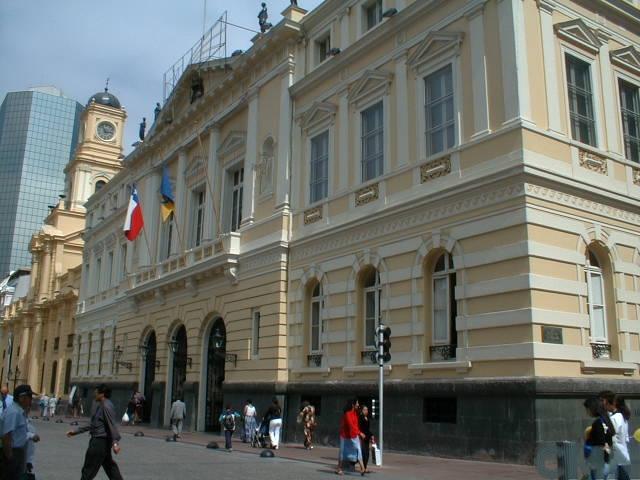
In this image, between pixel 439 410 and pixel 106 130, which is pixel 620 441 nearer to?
pixel 439 410

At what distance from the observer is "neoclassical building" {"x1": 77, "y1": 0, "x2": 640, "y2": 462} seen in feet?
52.4

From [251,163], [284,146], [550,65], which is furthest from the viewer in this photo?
[251,163]

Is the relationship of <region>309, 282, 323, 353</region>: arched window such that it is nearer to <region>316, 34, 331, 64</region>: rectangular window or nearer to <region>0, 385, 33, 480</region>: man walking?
<region>316, 34, 331, 64</region>: rectangular window

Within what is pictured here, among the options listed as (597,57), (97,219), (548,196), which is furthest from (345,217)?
(97,219)

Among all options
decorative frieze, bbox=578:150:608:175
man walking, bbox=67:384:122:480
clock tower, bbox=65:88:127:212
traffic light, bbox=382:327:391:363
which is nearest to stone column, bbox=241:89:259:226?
traffic light, bbox=382:327:391:363

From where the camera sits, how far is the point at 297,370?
23.0 meters

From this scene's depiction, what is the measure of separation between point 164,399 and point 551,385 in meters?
21.3

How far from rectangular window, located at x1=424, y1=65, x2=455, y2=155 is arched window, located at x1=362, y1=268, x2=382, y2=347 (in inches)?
157

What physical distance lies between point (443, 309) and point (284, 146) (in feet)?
33.2

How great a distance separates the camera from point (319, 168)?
2408 centimetres

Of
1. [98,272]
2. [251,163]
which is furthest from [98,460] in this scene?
[98,272]

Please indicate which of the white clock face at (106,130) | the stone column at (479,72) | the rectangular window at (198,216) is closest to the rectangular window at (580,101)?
the stone column at (479,72)

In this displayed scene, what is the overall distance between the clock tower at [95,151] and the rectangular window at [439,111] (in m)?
51.4

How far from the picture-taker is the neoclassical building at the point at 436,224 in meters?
16.0
